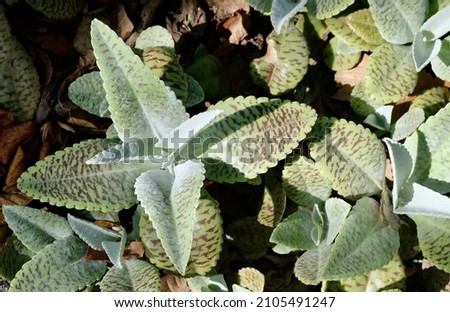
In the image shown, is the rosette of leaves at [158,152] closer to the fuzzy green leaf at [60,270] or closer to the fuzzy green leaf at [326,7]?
the fuzzy green leaf at [60,270]

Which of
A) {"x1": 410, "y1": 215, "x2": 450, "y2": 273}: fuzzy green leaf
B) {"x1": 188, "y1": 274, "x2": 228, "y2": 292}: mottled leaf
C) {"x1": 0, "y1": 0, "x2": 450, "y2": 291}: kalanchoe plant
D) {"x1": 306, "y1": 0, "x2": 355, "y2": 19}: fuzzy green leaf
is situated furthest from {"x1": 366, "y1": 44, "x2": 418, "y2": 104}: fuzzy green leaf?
{"x1": 188, "y1": 274, "x2": 228, "y2": 292}: mottled leaf

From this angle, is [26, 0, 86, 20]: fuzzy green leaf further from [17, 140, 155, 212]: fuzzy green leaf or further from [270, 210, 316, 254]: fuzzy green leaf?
[270, 210, 316, 254]: fuzzy green leaf

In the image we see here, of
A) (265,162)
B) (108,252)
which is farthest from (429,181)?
(108,252)

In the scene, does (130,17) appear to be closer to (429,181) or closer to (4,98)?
(4,98)

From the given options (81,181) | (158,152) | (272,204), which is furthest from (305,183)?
(81,181)

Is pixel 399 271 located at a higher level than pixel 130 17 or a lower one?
lower

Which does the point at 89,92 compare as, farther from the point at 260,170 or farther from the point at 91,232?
the point at 260,170
